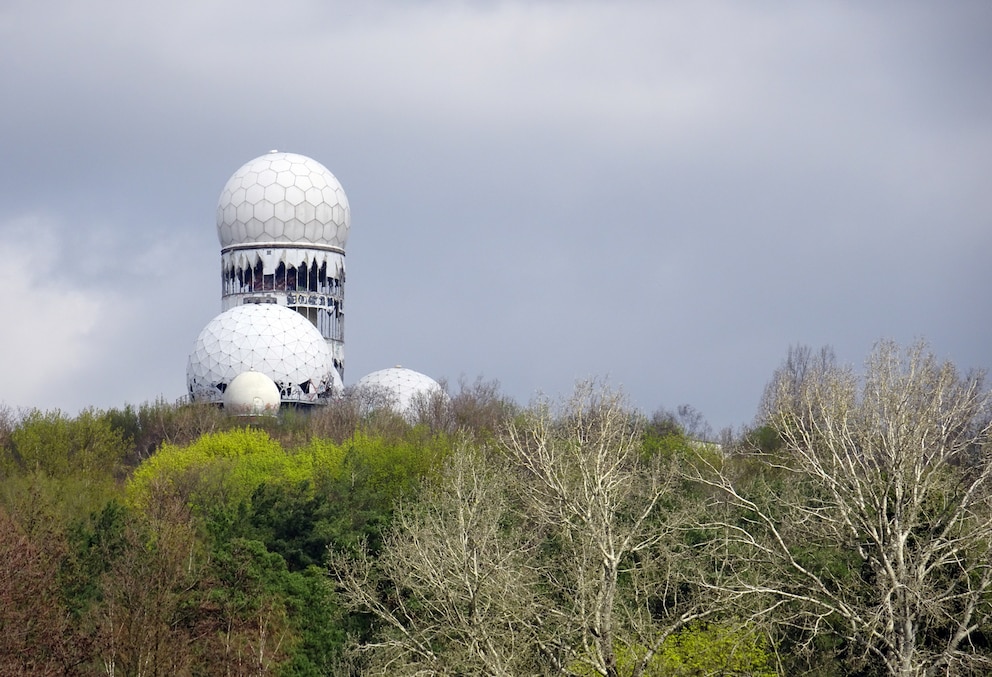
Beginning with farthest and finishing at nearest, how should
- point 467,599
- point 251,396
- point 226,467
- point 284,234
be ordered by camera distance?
1. point 284,234
2. point 251,396
3. point 226,467
4. point 467,599

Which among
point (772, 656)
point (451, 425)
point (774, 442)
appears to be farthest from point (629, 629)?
point (451, 425)

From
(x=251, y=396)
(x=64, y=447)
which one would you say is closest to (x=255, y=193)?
(x=251, y=396)

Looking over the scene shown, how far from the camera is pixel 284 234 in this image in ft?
237

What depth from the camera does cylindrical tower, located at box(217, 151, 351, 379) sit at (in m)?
72.1

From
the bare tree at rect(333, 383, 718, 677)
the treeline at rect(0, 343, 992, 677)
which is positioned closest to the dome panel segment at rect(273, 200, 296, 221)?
the treeline at rect(0, 343, 992, 677)

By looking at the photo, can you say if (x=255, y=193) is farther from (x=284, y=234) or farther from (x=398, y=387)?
(x=398, y=387)

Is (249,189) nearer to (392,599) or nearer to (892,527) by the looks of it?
(392,599)

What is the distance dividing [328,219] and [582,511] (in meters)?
47.9

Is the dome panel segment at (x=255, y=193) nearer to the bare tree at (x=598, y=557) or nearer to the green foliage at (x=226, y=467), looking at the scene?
the green foliage at (x=226, y=467)

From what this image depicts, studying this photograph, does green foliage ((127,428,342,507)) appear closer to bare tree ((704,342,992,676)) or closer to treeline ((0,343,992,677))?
treeline ((0,343,992,677))

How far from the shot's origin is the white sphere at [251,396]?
65250 mm

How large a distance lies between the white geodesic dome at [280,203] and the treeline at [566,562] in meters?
25.8

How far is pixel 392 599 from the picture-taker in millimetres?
34750

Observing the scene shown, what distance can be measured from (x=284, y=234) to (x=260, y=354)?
7.13m
